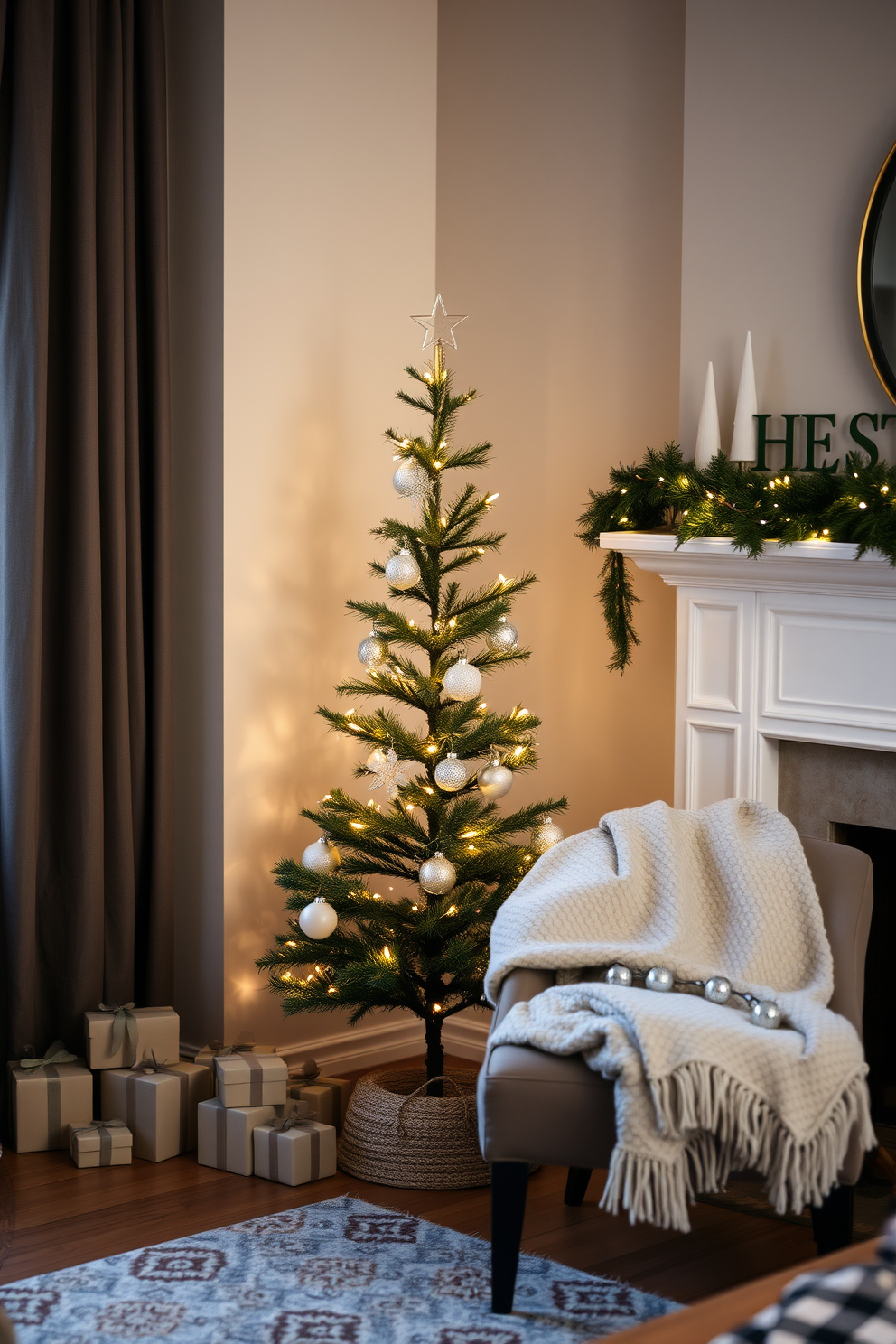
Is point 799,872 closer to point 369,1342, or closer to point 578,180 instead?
point 369,1342

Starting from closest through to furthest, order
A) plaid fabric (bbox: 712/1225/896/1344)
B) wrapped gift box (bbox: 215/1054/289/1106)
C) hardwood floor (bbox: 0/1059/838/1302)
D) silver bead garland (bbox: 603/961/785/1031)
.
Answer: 1. plaid fabric (bbox: 712/1225/896/1344)
2. silver bead garland (bbox: 603/961/785/1031)
3. hardwood floor (bbox: 0/1059/838/1302)
4. wrapped gift box (bbox: 215/1054/289/1106)

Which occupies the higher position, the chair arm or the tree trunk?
the chair arm

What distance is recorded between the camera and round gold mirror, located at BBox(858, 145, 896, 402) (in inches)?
109

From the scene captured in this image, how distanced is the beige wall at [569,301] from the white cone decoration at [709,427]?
322 mm

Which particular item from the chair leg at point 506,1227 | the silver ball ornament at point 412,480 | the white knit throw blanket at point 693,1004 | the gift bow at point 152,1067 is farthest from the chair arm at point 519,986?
the silver ball ornament at point 412,480

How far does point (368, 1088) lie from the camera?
303cm

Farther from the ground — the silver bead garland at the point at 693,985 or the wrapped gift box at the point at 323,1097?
the silver bead garland at the point at 693,985

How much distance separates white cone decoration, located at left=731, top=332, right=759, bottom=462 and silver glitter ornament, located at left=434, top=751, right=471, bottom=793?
878 millimetres

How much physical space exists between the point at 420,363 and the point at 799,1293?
114 inches

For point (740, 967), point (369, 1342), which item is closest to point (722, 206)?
point (740, 967)

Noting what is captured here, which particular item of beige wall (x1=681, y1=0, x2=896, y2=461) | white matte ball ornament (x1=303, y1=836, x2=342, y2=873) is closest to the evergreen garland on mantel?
beige wall (x1=681, y1=0, x2=896, y2=461)

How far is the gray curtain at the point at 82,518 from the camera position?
10.2ft

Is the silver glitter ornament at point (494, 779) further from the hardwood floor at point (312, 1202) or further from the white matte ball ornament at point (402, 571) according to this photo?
the hardwood floor at point (312, 1202)

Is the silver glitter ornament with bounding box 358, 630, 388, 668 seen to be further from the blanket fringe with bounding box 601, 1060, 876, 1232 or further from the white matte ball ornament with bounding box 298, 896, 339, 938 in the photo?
the blanket fringe with bounding box 601, 1060, 876, 1232
